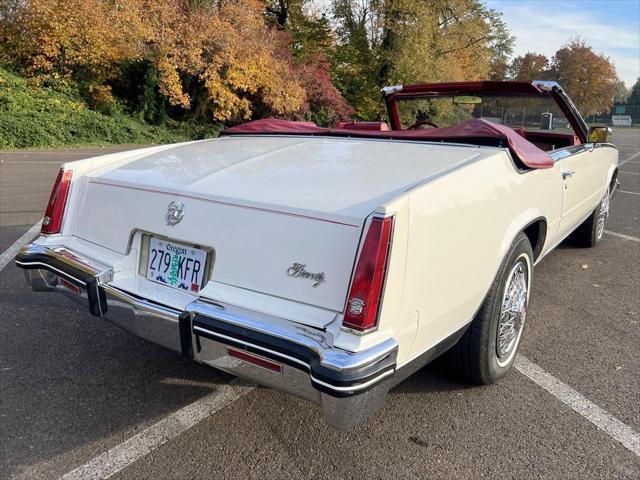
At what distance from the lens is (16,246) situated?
16.2ft

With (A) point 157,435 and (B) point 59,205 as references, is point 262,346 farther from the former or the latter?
(B) point 59,205

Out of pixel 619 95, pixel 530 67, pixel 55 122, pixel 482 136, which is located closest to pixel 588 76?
pixel 530 67

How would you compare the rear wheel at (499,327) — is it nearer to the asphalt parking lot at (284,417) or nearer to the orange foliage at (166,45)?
the asphalt parking lot at (284,417)

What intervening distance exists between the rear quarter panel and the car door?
3.36 ft

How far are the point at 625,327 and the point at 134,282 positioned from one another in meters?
3.07

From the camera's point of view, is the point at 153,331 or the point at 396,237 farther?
the point at 153,331

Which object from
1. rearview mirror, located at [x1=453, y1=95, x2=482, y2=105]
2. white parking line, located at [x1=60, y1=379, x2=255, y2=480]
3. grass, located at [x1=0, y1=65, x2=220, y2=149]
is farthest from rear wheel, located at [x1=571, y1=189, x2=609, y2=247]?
grass, located at [x1=0, y1=65, x2=220, y2=149]

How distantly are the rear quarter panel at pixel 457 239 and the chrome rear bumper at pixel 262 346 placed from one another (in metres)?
0.24

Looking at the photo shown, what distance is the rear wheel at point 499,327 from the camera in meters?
2.45

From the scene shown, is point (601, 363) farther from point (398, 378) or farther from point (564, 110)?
point (564, 110)

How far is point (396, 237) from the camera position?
1.83 meters

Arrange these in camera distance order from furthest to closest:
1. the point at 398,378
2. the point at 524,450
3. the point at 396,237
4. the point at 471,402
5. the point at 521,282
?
the point at 521,282 < the point at 471,402 < the point at 524,450 < the point at 398,378 < the point at 396,237

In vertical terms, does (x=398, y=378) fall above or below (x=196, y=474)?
above

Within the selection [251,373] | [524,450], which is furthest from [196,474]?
[524,450]
